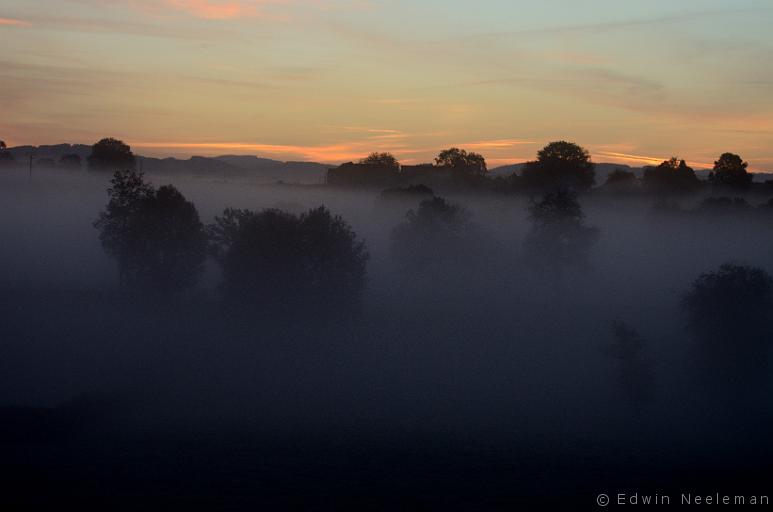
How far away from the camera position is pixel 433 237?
8900 cm

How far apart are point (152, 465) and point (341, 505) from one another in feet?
28.4

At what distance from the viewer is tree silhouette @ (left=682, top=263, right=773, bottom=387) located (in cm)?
5588

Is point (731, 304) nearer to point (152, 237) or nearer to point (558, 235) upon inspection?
point (558, 235)

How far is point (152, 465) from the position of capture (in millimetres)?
38312

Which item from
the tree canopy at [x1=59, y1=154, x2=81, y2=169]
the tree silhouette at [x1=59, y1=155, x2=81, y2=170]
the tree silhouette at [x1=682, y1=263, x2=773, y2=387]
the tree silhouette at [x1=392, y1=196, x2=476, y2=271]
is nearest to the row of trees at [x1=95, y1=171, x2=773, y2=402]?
the tree silhouette at [x1=682, y1=263, x2=773, y2=387]

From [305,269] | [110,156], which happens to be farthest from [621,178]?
[305,269]

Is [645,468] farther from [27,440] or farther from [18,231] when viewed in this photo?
[18,231]

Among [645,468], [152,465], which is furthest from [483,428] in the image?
[152,465]

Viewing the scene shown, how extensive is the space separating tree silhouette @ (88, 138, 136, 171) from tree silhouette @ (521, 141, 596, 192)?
2230 inches

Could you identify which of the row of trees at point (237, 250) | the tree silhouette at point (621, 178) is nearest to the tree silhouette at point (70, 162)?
the row of trees at point (237, 250)

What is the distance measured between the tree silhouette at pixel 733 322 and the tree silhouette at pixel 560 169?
6781 centimetres

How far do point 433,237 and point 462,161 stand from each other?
69.7 meters

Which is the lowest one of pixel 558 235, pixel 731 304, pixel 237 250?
pixel 731 304

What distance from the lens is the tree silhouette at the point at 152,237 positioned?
69.5 metres
